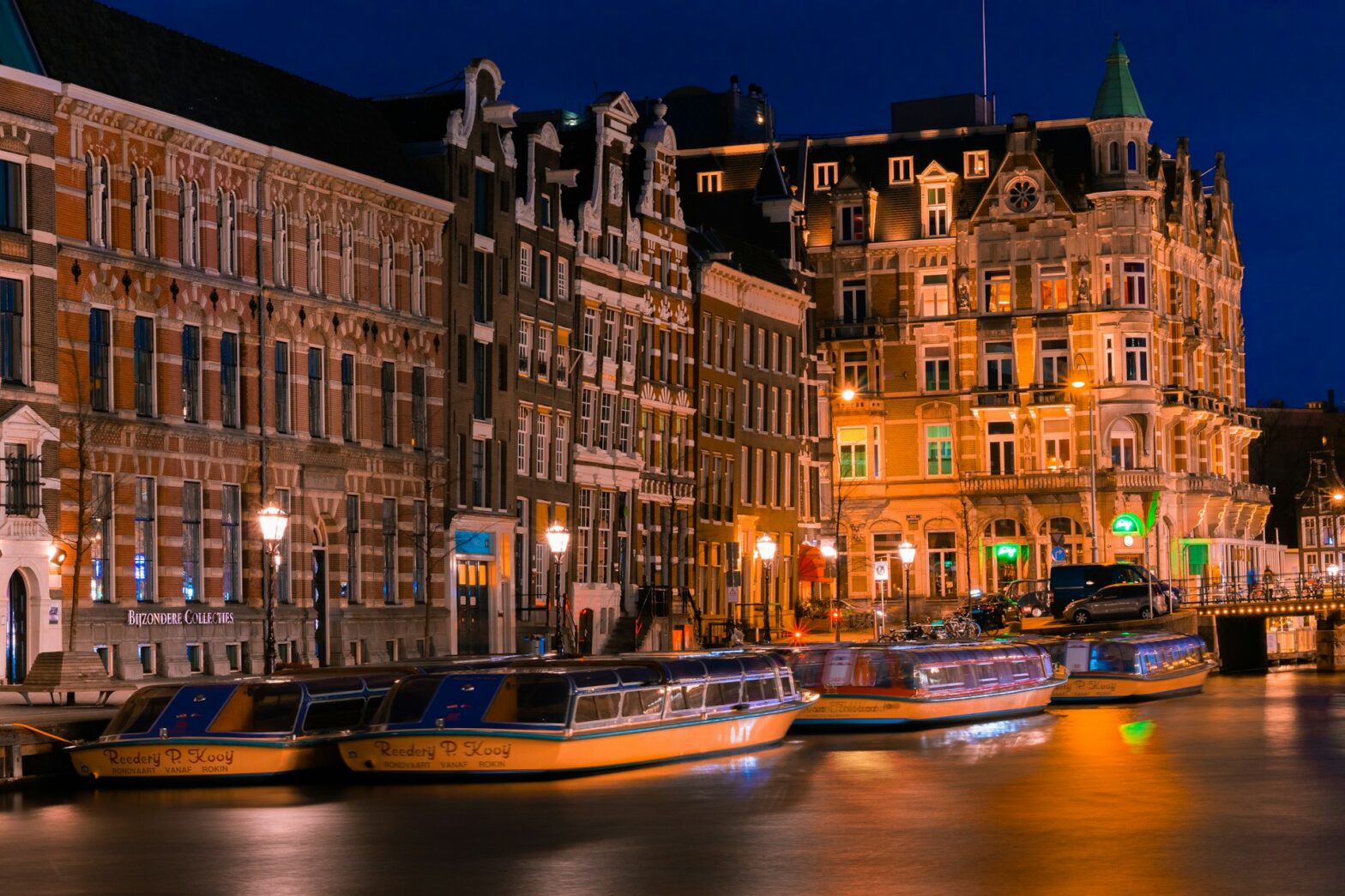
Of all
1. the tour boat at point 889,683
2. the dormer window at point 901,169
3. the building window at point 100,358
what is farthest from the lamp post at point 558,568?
the dormer window at point 901,169

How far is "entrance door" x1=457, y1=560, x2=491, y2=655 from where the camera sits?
7275 centimetres

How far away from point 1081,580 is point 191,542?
40.9 meters

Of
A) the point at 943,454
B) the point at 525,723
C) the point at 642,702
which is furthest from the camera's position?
the point at 943,454

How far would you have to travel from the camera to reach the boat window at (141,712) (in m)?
38.8

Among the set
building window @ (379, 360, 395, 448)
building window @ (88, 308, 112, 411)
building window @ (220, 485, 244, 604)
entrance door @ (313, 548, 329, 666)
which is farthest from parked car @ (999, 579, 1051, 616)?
building window @ (88, 308, 112, 411)

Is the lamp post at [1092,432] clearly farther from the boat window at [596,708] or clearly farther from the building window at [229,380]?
the boat window at [596,708]

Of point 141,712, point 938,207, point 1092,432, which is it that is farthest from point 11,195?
point 938,207

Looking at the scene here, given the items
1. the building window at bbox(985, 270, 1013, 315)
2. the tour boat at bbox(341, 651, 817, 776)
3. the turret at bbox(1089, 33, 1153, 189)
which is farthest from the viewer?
the building window at bbox(985, 270, 1013, 315)

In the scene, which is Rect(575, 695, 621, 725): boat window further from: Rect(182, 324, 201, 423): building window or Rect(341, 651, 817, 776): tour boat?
Rect(182, 324, 201, 423): building window

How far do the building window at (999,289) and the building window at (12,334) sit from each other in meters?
66.1

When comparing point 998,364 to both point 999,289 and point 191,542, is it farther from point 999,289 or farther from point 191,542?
point 191,542

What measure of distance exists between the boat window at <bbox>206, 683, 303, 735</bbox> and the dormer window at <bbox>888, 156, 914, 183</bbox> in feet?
256

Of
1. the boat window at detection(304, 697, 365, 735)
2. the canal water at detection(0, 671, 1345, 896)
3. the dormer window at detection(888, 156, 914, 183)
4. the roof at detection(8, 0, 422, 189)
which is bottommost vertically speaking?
the canal water at detection(0, 671, 1345, 896)

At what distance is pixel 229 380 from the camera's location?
200ft
